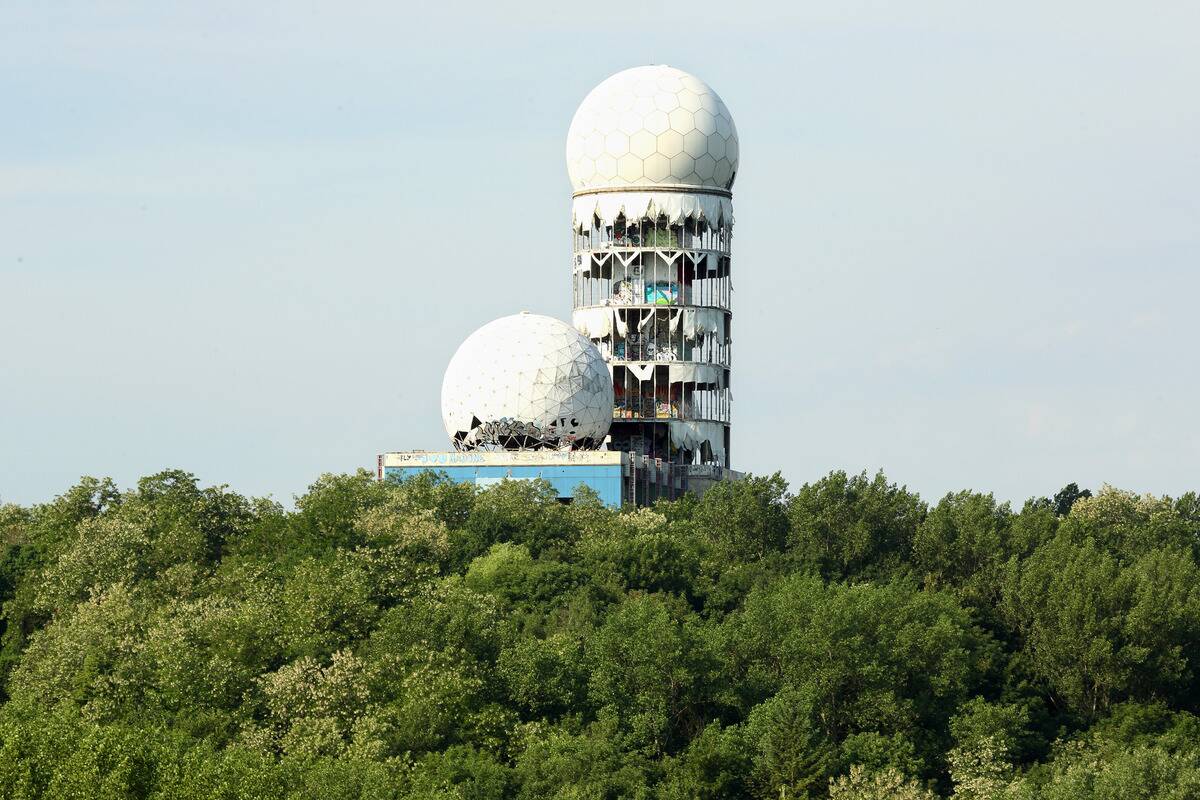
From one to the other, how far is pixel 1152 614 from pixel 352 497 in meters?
32.8

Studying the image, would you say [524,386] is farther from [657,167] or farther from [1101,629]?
[1101,629]

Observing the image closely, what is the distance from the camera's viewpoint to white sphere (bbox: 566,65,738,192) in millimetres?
137500

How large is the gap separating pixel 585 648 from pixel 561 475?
3041 cm

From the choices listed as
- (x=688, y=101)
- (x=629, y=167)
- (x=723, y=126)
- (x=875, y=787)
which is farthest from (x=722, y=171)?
(x=875, y=787)

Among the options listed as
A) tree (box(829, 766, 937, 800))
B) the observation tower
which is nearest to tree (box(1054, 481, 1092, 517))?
the observation tower

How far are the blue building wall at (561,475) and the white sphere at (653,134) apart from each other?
17247mm

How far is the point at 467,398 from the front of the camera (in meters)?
129

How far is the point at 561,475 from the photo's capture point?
128m

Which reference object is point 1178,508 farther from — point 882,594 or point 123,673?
point 123,673

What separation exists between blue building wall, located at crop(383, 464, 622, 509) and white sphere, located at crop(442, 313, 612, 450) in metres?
2.25

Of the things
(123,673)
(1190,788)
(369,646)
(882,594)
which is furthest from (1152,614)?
(123,673)

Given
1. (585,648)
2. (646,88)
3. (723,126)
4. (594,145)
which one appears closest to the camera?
(585,648)

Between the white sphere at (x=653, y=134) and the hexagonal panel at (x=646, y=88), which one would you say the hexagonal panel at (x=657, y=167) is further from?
the hexagonal panel at (x=646, y=88)

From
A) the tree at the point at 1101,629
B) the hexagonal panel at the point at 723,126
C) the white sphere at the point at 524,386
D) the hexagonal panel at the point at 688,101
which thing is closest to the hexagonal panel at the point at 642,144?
the hexagonal panel at the point at 688,101
